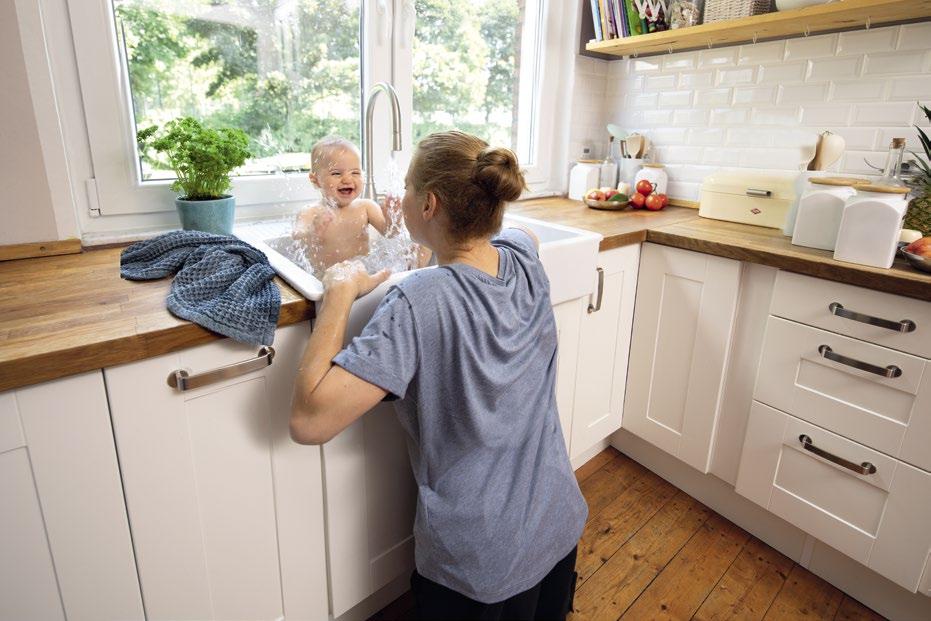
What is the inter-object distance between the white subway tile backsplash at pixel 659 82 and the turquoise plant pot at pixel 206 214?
Result: 69.2 inches

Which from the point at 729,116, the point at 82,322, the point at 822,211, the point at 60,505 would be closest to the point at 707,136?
the point at 729,116

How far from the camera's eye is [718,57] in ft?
6.70

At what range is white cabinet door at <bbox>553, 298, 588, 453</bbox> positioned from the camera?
157 cm

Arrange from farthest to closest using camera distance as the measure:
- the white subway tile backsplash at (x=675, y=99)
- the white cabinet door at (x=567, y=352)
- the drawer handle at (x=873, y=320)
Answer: the white subway tile backsplash at (x=675, y=99) < the white cabinet door at (x=567, y=352) < the drawer handle at (x=873, y=320)

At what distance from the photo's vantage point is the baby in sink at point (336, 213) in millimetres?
1384

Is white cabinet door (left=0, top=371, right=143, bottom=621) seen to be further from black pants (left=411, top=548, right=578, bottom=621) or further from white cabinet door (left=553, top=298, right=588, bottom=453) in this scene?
white cabinet door (left=553, top=298, right=588, bottom=453)

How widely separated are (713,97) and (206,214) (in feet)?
6.05

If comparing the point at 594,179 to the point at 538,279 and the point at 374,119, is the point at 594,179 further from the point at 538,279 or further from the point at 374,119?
the point at 538,279

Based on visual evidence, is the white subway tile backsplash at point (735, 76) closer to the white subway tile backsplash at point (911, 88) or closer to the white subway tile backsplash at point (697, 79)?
the white subway tile backsplash at point (697, 79)

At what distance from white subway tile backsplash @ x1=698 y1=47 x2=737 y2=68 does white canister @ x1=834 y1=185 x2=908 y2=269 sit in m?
0.90

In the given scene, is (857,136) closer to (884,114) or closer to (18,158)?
(884,114)

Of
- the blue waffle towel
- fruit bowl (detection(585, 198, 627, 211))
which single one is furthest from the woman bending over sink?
fruit bowl (detection(585, 198, 627, 211))

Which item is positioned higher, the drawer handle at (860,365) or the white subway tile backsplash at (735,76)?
the white subway tile backsplash at (735,76)

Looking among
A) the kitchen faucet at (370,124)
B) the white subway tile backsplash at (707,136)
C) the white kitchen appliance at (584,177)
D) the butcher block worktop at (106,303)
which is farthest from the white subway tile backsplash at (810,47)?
A: the kitchen faucet at (370,124)
